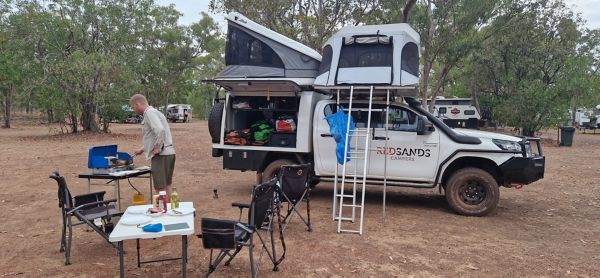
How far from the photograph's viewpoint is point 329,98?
291 inches

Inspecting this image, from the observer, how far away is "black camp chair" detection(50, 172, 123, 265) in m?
4.43

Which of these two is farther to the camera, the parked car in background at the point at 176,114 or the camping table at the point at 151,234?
the parked car in background at the point at 176,114

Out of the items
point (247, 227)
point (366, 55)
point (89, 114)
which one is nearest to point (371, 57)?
point (366, 55)

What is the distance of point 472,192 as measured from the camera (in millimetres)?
6570

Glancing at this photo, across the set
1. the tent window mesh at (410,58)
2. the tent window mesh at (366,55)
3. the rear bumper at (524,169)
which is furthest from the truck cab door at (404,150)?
the rear bumper at (524,169)

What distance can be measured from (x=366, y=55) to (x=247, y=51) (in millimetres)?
2187

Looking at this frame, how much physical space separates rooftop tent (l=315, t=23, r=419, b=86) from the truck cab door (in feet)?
2.00

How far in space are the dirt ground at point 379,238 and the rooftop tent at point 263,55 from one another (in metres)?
2.23

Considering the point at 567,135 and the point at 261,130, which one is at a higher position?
the point at 261,130

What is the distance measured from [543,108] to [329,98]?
1617 centimetres

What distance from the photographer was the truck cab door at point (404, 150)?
6613 millimetres

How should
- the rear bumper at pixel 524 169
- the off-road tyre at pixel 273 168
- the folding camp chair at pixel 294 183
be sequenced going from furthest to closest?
the off-road tyre at pixel 273 168
the rear bumper at pixel 524 169
the folding camp chair at pixel 294 183

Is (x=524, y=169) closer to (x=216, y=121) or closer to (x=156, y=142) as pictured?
(x=216, y=121)

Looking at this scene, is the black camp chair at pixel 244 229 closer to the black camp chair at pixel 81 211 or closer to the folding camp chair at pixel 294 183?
the folding camp chair at pixel 294 183
